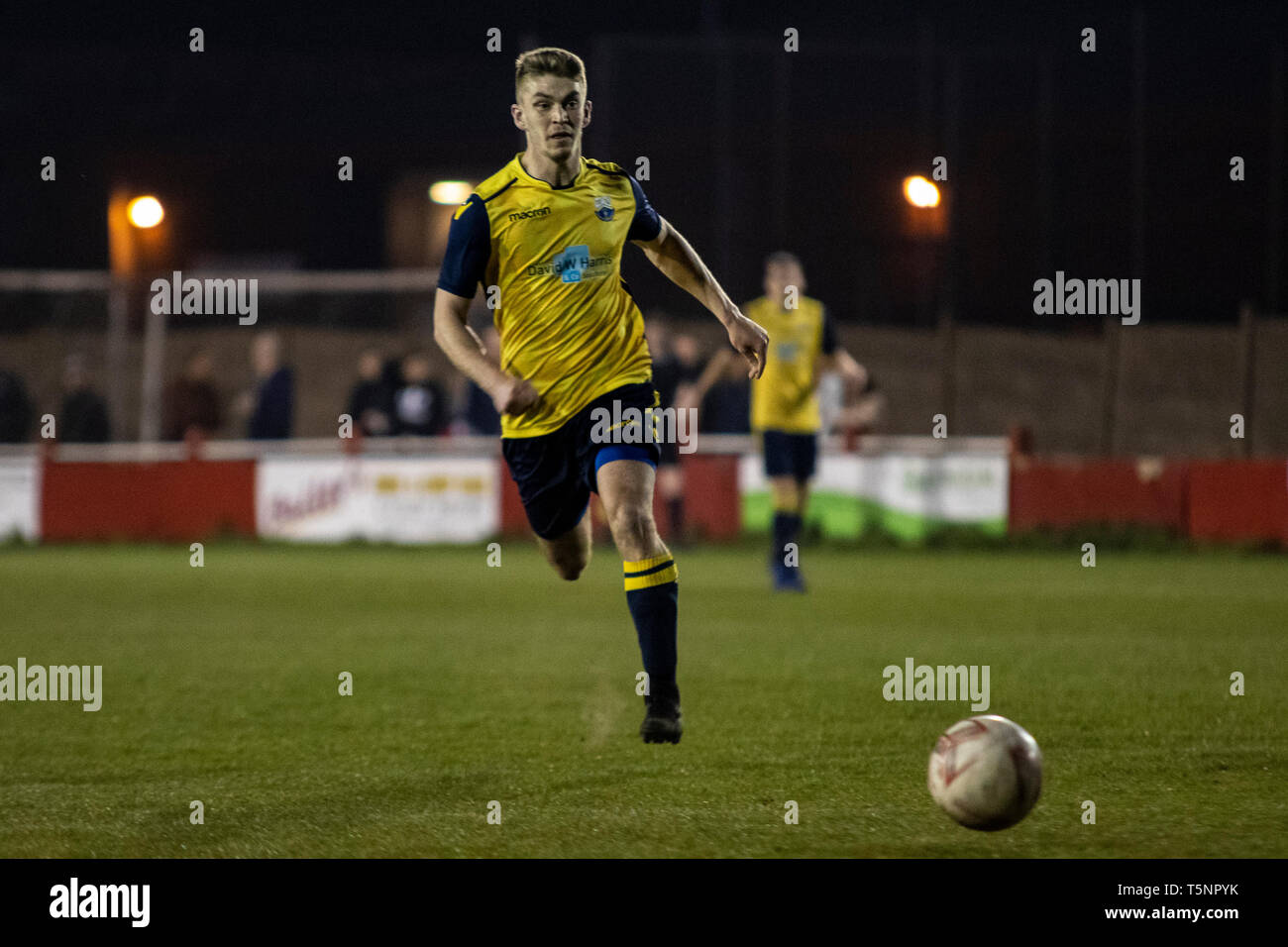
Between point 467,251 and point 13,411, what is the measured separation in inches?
594

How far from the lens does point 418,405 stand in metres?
18.9

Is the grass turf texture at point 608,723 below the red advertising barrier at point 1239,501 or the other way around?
below

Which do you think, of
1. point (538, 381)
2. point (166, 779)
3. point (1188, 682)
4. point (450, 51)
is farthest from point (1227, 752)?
point (450, 51)

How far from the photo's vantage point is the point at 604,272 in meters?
6.08

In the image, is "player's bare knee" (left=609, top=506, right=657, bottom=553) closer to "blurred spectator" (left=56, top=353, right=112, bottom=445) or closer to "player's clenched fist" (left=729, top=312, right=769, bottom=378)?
"player's clenched fist" (left=729, top=312, right=769, bottom=378)

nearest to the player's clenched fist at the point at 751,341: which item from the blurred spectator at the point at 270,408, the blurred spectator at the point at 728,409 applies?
the blurred spectator at the point at 728,409

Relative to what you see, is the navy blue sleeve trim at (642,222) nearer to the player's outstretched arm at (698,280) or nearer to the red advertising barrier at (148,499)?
the player's outstretched arm at (698,280)

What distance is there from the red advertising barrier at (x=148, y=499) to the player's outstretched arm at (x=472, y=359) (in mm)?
13658

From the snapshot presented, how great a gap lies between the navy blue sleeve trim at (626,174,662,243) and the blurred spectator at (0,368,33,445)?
1477 centimetres

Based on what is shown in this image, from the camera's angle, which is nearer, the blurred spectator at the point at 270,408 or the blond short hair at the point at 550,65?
the blond short hair at the point at 550,65

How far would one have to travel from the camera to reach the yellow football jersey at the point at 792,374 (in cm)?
1253

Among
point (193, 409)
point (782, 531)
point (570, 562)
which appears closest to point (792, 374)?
point (782, 531)

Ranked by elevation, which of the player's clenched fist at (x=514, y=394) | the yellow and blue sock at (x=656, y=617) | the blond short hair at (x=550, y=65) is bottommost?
the yellow and blue sock at (x=656, y=617)
